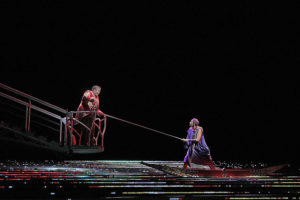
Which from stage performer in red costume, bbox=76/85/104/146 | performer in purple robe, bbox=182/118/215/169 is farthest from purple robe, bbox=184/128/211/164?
stage performer in red costume, bbox=76/85/104/146

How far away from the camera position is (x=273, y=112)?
51.1 feet

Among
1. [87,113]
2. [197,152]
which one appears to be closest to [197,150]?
[197,152]

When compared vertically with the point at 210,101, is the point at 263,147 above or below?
below

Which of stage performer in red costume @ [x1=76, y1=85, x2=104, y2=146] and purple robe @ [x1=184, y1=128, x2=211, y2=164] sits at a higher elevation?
stage performer in red costume @ [x1=76, y1=85, x2=104, y2=146]

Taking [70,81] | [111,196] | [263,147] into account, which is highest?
[70,81]

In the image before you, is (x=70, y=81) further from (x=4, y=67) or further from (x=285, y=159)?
(x=285, y=159)

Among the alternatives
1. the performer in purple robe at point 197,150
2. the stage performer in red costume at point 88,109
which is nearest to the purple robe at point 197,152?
the performer in purple robe at point 197,150

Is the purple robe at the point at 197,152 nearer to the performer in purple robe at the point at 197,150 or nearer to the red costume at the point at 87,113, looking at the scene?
the performer in purple robe at the point at 197,150

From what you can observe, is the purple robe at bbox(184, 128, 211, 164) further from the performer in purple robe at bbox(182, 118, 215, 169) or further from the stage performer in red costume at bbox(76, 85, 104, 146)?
the stage performer in red costume at bbox(76, 85, 104, 146)

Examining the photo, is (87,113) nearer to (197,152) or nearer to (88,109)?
(88,109)

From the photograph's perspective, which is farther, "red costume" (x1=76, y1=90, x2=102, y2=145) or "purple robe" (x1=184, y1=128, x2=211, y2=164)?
"red costume" (x1=76, y1=90, x2=102, y2=145)

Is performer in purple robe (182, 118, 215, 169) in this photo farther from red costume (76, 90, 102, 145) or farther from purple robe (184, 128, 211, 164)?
red costume (76, 90, 102, 145)

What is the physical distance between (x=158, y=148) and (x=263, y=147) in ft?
13.9

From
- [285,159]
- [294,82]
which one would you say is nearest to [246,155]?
[285,159]
